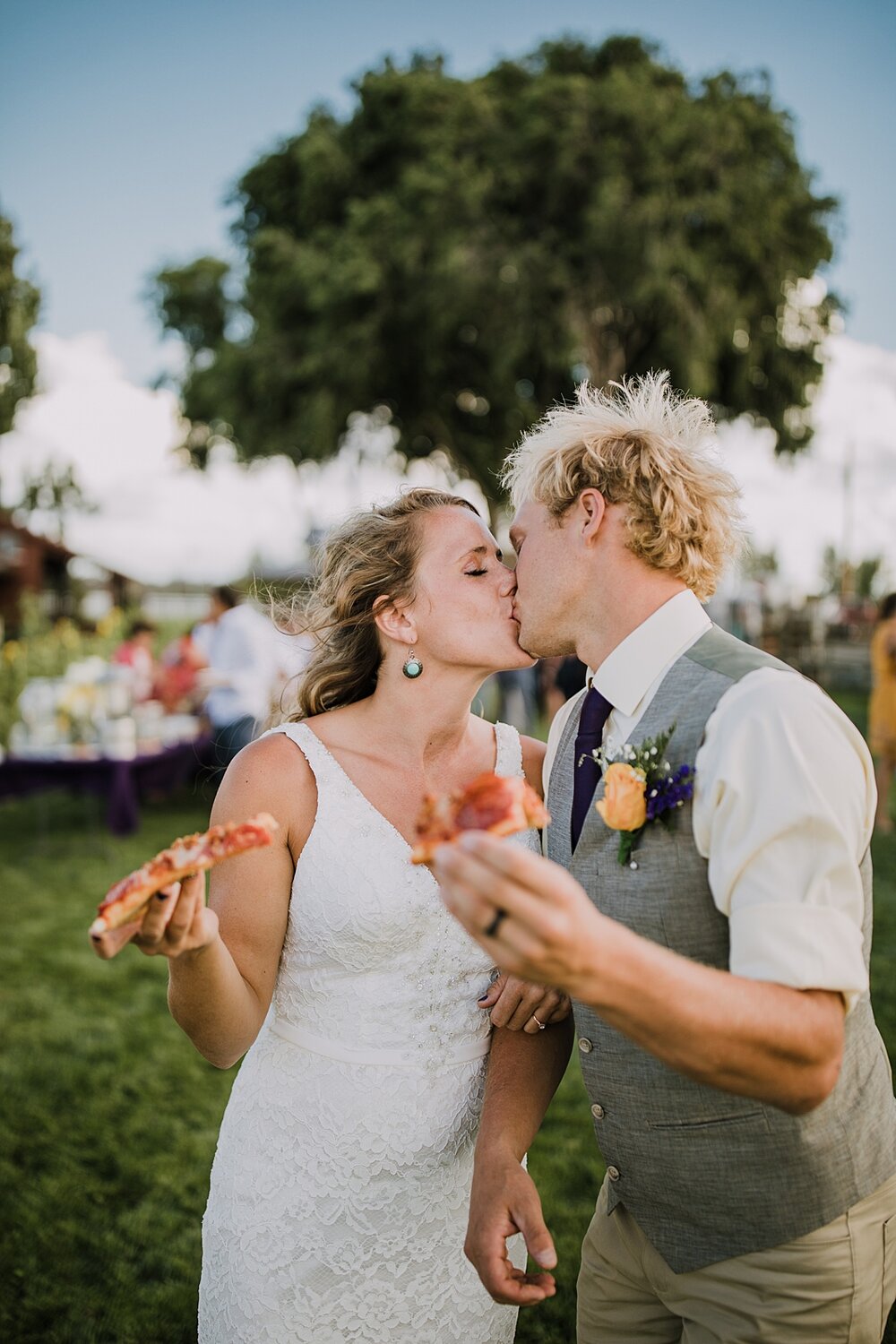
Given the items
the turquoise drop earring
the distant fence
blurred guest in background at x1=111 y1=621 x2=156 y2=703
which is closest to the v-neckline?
the turquoise drop earring

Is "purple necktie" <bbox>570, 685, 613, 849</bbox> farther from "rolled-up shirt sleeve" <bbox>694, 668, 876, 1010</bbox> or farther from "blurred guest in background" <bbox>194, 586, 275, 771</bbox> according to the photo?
"blurred guest in background" <bbox>194, 586, 275, 771</bbox>

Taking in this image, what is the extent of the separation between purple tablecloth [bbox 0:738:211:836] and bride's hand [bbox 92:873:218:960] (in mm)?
8689

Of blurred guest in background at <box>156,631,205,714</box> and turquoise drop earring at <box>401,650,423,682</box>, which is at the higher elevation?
turquoise drop earring at <box>401,650,423,682</box>

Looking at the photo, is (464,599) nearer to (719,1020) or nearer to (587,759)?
(587,759)

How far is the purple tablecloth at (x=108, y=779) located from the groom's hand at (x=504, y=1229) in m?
8.54

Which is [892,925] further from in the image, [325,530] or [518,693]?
[518,693]

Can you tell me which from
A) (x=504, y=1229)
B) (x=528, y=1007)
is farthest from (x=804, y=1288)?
(x=528, y=1007)

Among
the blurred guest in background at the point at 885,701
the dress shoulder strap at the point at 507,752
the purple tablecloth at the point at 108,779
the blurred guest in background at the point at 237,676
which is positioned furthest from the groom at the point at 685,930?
the blurred guest in background at the point at 885,701

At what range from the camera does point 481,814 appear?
1.57 m

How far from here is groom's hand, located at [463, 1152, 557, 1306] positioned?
6.57 feet

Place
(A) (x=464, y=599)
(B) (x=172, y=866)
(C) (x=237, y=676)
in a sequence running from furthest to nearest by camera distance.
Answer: (C) (x=237, y=676)
(A) (x=464, y=599)
(B) (x=172, y=866)

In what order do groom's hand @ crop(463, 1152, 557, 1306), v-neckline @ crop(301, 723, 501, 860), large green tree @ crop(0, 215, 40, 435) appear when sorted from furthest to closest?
large green tree @ crop(0, 215, 40, 435), v-neckline @ crop(301, 723, 501, 860), groom's hand @ crop(463, 1152, 557, 1306)

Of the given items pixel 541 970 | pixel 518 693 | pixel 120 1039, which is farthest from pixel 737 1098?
pixel 518 693

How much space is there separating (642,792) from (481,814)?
456mm
